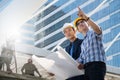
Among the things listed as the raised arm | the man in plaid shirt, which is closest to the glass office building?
the man in plaid shirt

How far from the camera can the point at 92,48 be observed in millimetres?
3646

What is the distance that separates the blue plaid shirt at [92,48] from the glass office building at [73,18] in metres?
72.1

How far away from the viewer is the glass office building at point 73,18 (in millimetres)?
76750

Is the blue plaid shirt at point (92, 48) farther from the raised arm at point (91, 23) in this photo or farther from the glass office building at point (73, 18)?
the glass office building at point (73, 18)

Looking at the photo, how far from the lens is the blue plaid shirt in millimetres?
3592

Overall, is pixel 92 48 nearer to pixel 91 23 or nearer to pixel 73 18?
pixel 91 23

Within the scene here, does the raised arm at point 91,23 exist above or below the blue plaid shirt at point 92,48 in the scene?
above

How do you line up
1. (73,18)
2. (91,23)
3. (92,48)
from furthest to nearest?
(73,18) → (92,48) → (91,23)

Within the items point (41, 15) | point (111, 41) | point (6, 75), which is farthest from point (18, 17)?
point (41, 15)

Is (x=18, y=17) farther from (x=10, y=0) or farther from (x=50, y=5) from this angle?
(x=50, y=5)

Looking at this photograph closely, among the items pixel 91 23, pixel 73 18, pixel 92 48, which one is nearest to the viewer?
pixel 91 23

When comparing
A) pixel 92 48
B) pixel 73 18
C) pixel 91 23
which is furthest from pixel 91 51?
pixel 73 18

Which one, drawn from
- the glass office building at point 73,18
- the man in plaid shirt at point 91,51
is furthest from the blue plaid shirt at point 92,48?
the glass office building at point 73,18

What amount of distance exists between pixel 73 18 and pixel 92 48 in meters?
83.0
